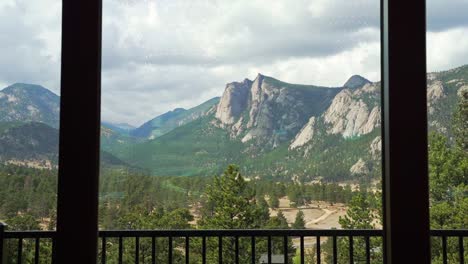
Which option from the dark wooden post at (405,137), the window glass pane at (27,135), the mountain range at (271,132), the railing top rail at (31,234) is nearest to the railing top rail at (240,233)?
the railing top rail at (31,234)

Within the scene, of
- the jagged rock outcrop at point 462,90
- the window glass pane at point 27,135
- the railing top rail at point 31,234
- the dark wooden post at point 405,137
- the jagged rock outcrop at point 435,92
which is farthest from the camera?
the jagged rock outcrop at point 462,90

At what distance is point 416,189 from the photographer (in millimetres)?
1715

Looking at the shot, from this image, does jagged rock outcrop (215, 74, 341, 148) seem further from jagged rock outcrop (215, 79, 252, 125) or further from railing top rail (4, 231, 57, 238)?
railing top rail (4, 231, 57, 238)

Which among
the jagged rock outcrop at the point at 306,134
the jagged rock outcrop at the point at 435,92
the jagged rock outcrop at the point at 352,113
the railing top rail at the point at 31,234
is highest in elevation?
the jagged rock outcrop at the point at 435,92

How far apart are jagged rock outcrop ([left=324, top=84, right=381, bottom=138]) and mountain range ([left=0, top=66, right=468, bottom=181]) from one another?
0.04ft

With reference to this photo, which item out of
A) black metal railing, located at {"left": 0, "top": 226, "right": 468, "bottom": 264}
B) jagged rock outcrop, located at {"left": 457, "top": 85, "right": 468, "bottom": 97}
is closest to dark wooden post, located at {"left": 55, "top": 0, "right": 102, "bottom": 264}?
black metal railing, located at {"left": 0, "top": 226, "right": 468, "bottom": 264}

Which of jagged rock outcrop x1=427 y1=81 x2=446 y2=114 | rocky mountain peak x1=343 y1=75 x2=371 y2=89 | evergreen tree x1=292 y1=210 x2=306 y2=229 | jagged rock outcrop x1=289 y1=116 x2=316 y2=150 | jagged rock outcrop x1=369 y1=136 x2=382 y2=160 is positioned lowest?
evergreen tree x1=292 y1=210 x2=306 y2=229

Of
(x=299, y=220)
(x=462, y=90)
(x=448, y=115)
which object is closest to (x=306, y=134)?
(x=299, y=220)

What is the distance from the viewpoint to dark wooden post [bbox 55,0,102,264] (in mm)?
1707

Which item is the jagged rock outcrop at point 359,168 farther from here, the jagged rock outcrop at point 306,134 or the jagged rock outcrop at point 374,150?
the jagged rock outcrop at point 306,134

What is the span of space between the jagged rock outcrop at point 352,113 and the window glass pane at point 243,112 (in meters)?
0.02

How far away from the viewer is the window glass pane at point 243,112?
5805 millimetres

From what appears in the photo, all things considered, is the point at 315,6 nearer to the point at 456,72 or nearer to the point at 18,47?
the point at 456,72

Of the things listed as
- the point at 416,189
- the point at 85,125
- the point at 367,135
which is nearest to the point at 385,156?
the point at 416,189
